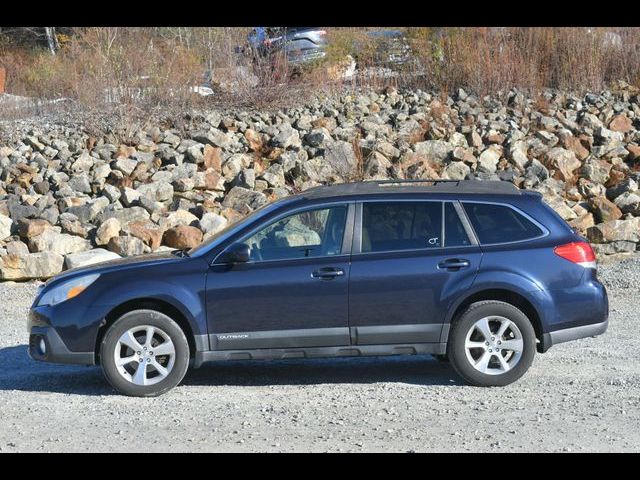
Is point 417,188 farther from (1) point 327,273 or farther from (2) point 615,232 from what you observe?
(2) point 615,232

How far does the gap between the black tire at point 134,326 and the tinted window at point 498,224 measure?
8.42ft

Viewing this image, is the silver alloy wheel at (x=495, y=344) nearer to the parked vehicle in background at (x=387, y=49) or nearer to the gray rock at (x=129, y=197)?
the gray rock at (x=129, y=197)

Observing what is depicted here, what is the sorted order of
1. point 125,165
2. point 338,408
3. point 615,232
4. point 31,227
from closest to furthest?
Result: point 338,408 → point 31,227 → point 615,232 → point 125,165

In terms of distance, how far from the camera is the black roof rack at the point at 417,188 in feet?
28.1

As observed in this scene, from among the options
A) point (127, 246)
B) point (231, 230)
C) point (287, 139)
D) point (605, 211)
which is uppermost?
point (287, 139)

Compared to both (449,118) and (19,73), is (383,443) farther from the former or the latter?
(19,73)

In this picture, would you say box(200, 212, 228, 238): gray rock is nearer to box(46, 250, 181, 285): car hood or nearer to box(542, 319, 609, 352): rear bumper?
box(46, 250, 181, 285): car hood

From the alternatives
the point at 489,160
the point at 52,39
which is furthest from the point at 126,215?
the point at 52,39

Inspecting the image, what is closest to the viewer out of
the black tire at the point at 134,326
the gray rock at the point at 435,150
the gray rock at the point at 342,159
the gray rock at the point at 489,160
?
the black tire at the point at 134,326

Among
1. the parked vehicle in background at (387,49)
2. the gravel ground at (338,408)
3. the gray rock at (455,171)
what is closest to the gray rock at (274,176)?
the gray rock at (455,171)

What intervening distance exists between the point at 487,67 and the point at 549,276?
15.3 metres

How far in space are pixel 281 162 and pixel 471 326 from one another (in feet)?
36.5

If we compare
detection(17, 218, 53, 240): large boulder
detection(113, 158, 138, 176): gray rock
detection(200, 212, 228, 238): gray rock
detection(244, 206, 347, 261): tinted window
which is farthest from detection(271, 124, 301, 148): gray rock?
detection(244, 206, 347, 261): tinted window

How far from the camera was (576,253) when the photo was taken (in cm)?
830
